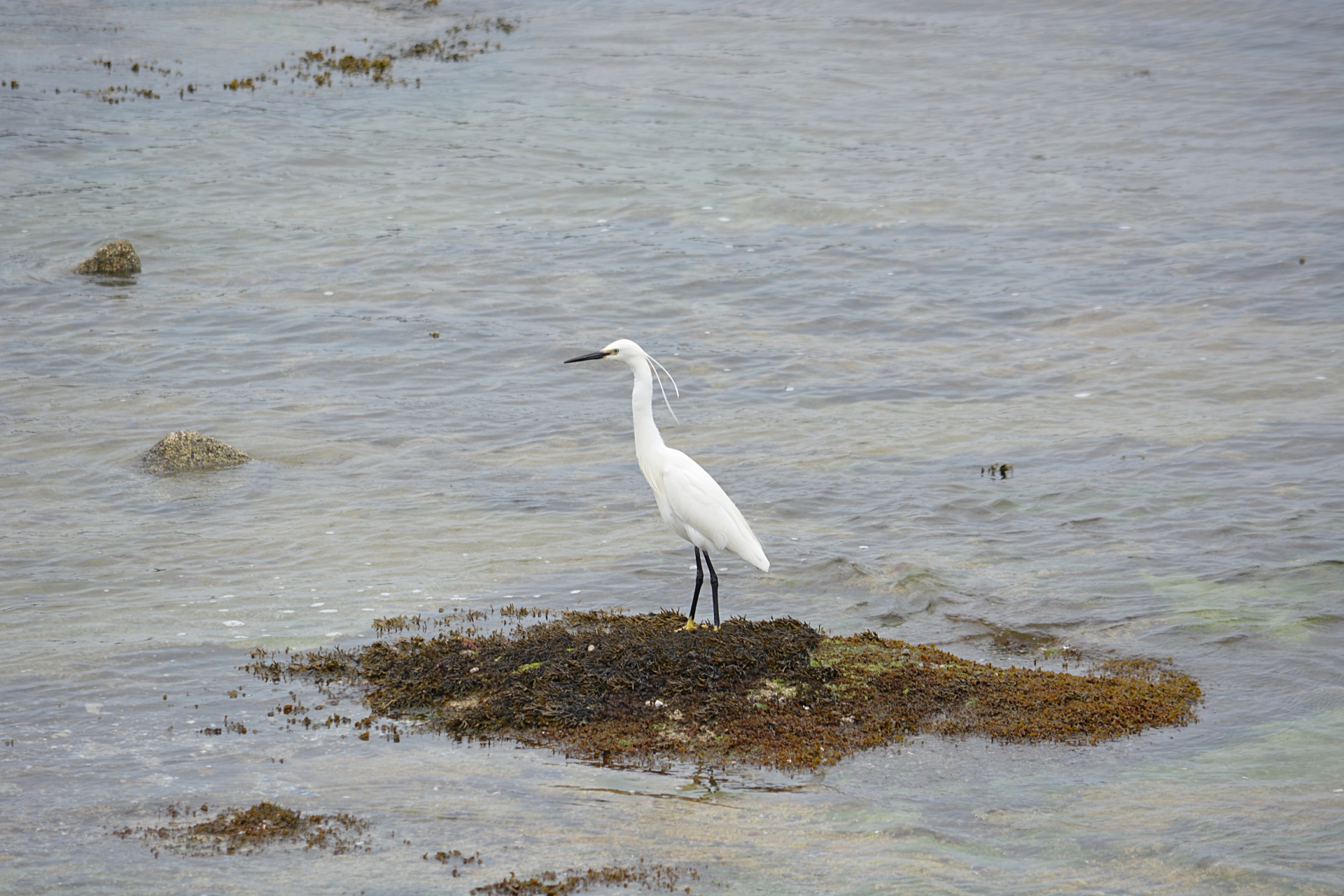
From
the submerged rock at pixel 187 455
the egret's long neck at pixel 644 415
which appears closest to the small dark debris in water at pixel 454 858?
the egret's long neck at pixel 644 415

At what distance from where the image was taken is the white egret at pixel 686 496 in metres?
7.69

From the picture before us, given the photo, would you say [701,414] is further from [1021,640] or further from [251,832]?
[251,832]

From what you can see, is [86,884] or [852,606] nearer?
[86,884]

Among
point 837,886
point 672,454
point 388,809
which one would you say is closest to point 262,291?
point 672,454

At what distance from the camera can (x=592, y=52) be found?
2936 centimetres

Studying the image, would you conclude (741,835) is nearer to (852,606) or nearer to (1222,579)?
(852,606)

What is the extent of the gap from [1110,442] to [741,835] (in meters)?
7.78

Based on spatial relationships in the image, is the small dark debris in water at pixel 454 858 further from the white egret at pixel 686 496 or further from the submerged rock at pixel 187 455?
the submerged rock at pixel 187 455

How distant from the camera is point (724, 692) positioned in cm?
693

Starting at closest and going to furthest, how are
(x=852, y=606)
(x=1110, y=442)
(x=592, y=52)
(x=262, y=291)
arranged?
1. (x=852, y=606)
2. (x=1110, y=442)
3. (x=262, y=291)
4. (x=592, y=52)

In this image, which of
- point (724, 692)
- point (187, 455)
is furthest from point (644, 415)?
point (187, 455)

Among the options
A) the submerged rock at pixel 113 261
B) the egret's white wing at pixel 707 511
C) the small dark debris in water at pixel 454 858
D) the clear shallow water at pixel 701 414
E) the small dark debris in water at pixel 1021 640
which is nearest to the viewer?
the small dark debris in water at pixel 454 858

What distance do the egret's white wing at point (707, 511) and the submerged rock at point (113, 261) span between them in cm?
1250

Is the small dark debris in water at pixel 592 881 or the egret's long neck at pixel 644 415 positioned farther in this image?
the egret's long neck at pixel 644 415
